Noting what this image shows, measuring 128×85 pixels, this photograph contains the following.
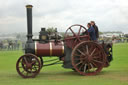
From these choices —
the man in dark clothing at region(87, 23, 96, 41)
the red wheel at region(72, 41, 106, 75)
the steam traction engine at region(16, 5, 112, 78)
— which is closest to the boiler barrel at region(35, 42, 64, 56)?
the steam traction engine at region(16, 5, 112, 78)

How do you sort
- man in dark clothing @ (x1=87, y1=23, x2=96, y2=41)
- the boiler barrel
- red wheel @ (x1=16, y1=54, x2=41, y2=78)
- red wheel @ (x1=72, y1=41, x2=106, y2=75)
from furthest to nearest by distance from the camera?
man in dark clothing @ (x1=87, y1=23, x2=96, y2=41) < the boiler barrel < red wheel @ (x1=72, y1=41, x2=106, y2=75) < red wheel @ (x1=16, y1=54, x2=41, y2=78)

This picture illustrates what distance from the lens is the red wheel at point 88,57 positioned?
328 inches

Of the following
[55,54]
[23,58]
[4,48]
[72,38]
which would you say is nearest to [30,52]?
[23,58]

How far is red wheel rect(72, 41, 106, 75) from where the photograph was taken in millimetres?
8344

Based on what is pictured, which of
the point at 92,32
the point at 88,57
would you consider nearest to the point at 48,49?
the point at 88,57

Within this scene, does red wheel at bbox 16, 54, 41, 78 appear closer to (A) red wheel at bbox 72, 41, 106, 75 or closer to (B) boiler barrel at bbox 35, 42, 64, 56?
(B) boiler barrel at bbox 35, 42, 64, 56

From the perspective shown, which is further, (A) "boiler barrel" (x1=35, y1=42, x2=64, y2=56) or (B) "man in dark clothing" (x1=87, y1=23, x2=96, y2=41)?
(B) "man in dark clothing" (x1=87, y1=23, x2=96, y2=41)

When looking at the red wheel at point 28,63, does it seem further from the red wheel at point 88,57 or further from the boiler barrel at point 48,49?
the red wheel at point 88,57

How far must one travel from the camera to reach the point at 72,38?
863cm

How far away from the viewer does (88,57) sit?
8352 mm

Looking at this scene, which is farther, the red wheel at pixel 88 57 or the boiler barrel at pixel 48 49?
the boiler barrel at pixel 48 49

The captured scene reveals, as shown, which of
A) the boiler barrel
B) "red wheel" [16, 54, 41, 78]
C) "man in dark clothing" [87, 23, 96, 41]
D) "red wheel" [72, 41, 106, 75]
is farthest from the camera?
"man in dark clothing" [87, 23, 96, 41]

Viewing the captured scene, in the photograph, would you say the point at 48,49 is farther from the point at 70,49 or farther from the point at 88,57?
the point at 88,57

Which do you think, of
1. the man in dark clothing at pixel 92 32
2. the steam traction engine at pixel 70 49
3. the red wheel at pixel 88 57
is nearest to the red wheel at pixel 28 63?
the steam traction engine at pixel 70 49
